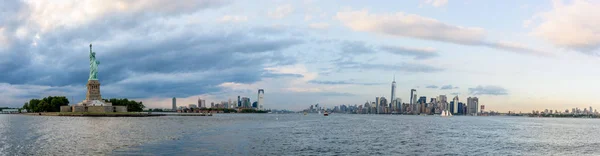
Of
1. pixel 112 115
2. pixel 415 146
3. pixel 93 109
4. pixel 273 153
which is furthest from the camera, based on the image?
pixel 93 109

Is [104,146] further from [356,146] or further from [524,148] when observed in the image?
[524,148]

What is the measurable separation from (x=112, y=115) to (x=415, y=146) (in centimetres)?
14962

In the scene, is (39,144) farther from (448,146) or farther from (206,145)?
(448,146)

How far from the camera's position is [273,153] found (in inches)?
1984

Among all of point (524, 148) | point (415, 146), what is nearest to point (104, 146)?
point (415, 146)

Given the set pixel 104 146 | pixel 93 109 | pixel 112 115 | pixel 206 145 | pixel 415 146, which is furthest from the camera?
pixel 93 109

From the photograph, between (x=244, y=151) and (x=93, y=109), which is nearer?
(x=244, y=151)

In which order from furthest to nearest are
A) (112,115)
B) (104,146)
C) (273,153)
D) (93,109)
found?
(93,109) → (112,115) → (104,146) → (273,153)

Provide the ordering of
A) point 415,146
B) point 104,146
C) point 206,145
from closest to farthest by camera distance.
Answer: point 104,146, point 206,145, point 415,146

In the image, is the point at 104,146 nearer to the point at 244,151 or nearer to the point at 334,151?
the point at 244,151

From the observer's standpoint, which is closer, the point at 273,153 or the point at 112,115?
the point at 273,153

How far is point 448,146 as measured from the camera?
209ft

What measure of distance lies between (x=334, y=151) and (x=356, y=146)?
23.3ft

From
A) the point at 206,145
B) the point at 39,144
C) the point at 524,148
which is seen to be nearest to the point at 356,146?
the point at 206,145
